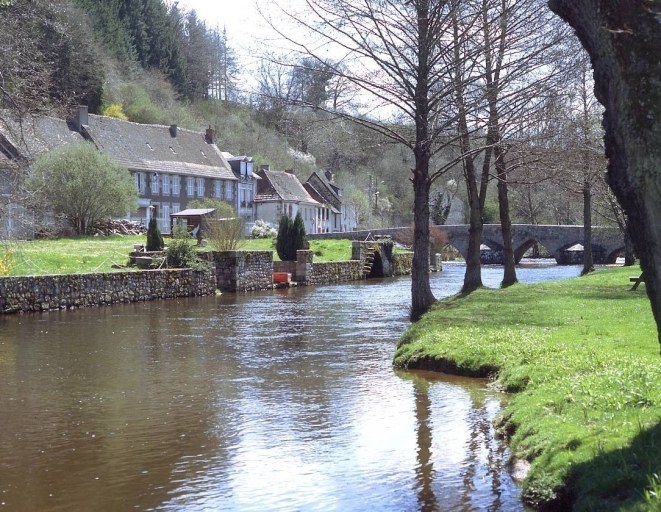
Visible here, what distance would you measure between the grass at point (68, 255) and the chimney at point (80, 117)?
16858mm

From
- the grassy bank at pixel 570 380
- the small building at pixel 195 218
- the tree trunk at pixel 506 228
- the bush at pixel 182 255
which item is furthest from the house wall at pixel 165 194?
the grassy bank at pixel 570 380

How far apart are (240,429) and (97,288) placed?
18861 millimetres

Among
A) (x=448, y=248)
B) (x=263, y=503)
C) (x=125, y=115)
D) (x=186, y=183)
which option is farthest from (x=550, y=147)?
(x=125, y=115)

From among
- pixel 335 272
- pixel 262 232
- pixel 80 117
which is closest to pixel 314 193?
pixel 262 232

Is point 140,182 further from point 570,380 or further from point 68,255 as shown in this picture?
point 570,380

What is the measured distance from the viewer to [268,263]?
36438 millimetres

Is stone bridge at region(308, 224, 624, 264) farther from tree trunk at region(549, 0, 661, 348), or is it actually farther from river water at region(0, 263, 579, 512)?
tree trunk at region(549, 0, 661, 348)

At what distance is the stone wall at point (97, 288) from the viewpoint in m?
24.1

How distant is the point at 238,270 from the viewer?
→ 3431 centimetres

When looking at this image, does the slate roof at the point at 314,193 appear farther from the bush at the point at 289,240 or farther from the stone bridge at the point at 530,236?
the bush at the point at 289,240

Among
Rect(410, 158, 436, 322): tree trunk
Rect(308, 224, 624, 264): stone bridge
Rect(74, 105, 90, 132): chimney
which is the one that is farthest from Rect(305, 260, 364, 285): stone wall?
Rect(74, 105, 90, 132): chimney

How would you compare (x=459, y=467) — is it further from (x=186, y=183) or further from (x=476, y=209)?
(x=186, y=183)

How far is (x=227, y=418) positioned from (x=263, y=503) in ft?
10.4

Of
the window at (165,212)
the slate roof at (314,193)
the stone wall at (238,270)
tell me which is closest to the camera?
the stone wall at (238,270)
